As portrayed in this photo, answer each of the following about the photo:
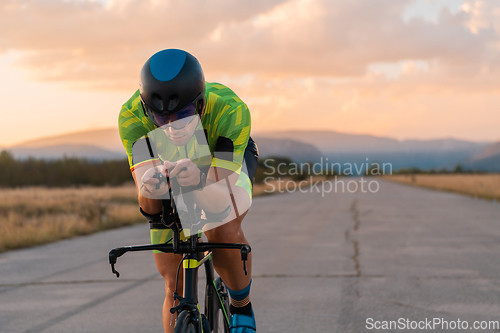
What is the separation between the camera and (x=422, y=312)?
16.6ft

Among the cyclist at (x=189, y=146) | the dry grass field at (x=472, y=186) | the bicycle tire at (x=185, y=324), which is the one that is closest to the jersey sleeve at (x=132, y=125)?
the cyclist at (x=189, y=146)

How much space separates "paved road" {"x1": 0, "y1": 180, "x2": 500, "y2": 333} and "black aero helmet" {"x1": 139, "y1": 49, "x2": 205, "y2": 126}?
9.34 feet

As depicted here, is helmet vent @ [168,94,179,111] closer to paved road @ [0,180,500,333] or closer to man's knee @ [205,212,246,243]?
man's knee @ [205,212,246,243]

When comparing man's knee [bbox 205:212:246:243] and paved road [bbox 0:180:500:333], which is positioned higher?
man's knee [bbox 205:212:246:243]

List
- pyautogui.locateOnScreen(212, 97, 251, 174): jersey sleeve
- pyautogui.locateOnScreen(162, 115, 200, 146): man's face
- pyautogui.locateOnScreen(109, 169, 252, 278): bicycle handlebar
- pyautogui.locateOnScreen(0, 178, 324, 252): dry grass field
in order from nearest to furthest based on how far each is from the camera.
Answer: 1. pyautogui.locateOnScreen(109, 169, 252, 278): bicycle handlebar
2. pyautogui.locateOnScreen(162, 115, 200, 146): man's face
3. pyautogui.locateOnScreen(212, 97, 251, 174): jersey sleeve
4. pyautogui.locateOnScreen(0, 178, 324, 252): dry grass field

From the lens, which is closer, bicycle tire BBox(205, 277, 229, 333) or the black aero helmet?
the black aero helmet

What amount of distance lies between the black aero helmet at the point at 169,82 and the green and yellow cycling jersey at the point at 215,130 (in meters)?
0.39

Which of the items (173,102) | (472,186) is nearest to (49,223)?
(173,102)

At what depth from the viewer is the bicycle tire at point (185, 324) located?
7.24ft

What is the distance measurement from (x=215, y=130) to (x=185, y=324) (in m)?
1.02

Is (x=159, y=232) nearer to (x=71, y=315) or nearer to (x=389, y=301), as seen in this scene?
(x=71, y=315)

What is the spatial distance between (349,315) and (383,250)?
444 centimetres

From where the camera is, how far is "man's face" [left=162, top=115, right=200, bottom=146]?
7.95 feet

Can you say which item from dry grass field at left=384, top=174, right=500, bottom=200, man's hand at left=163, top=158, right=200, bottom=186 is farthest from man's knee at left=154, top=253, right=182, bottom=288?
dry grass field at left=384, top=174, right=500, bottom=200
